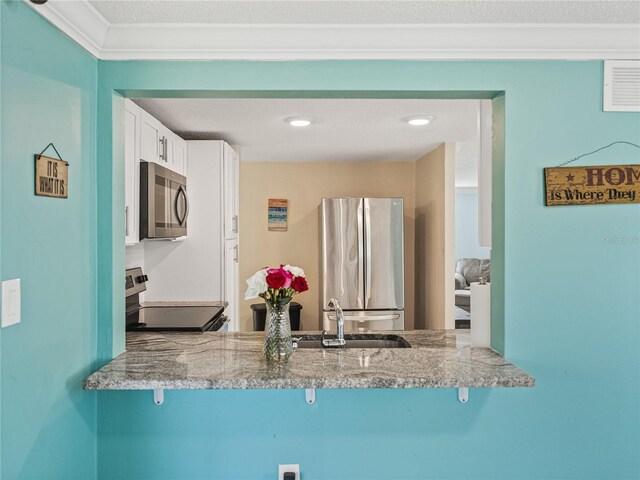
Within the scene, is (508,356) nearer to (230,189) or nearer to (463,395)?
(463,395)

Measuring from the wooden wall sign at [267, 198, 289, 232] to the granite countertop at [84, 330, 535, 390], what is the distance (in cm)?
352

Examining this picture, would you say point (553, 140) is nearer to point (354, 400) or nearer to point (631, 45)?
point (631, 45)

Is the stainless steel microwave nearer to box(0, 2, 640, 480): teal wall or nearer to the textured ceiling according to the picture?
box(0, 2, 640, 480): teal wall

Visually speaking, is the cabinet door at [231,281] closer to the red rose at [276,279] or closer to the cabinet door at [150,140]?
the cabinet door at [150,140]

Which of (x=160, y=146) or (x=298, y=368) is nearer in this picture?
(x=298, y=368)

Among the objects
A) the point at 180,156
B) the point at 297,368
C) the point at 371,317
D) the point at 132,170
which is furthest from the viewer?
the point at 371,317

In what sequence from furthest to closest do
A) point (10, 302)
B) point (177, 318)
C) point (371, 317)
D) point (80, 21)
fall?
point (371, 317) < point (177, 318) < point (80, 21) < point (10, 302)

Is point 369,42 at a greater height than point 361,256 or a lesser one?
greater

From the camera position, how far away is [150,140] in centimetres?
285

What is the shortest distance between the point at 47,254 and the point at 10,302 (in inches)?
8.5

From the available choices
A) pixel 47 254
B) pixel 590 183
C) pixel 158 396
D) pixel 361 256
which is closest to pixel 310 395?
pixel 158 396

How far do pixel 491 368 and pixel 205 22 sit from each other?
5.12 ft

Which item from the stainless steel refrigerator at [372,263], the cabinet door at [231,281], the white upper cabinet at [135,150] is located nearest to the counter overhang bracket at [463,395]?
the white upper cabinet at [135,150]

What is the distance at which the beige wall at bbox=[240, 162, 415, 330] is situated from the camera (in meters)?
5.52
